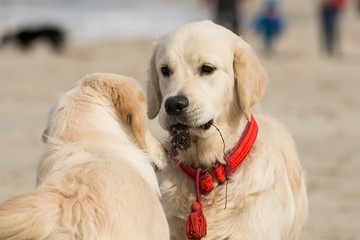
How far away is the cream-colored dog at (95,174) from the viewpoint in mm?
2834

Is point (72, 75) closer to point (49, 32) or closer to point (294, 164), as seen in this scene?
point (49, 32)

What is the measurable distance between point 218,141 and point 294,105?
23.4ft

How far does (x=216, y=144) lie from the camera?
429 centimetres

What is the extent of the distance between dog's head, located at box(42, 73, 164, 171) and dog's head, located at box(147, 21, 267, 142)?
343mm

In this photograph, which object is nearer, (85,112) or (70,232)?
(70,232)

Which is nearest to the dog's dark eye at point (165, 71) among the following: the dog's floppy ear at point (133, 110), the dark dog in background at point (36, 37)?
the dog's floppy ear at point (133, 110)

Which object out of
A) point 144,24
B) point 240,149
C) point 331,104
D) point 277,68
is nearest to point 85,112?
point 240,149

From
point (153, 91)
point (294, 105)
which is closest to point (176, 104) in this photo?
point (153, 91)

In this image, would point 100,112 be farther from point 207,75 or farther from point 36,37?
point 36,37

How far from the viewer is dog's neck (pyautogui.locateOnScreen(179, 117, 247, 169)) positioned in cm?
427

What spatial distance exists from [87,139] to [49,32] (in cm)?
1604

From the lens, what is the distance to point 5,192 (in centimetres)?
654

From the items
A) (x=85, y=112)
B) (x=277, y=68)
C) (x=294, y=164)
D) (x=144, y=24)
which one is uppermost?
(x=85, y=112)

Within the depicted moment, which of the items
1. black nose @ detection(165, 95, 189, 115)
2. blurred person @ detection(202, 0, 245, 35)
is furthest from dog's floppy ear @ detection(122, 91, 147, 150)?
blurred person @ detection(202, 0, 245, 35)
